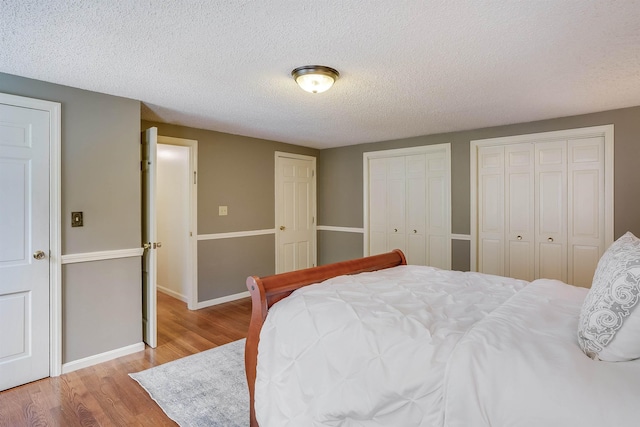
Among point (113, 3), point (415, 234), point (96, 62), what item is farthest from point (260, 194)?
point (113, 3)

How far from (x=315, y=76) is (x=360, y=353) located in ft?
5.92

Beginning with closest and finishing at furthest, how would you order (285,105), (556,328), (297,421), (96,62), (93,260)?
(556,328) < (297,421) < (96,62) < (93,260) < (285,105)

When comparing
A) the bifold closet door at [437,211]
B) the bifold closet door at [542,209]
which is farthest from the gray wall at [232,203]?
the bifold closet door at [542,209]

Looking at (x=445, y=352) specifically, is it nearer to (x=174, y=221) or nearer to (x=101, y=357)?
(x=101, y=357)

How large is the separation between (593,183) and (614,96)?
947 millimetres

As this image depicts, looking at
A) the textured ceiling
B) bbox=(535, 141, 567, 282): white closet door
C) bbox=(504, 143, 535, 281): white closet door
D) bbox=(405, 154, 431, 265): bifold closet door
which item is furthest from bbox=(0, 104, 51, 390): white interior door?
bbox=(535, 141, 567, 282): white closet door

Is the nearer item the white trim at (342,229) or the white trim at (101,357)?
the white trim at (101,357)

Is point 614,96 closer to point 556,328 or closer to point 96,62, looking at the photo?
point 556,328

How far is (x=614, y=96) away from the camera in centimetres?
294

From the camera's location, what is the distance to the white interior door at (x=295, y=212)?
17.0ft

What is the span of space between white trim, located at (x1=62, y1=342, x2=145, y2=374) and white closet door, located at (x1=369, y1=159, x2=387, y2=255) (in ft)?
11.1

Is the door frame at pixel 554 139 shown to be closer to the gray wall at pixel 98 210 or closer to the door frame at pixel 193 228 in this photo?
the door frame at pixel 193 228

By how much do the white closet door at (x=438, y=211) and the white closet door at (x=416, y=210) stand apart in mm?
64

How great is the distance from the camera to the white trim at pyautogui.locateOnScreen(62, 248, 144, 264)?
105 inches
